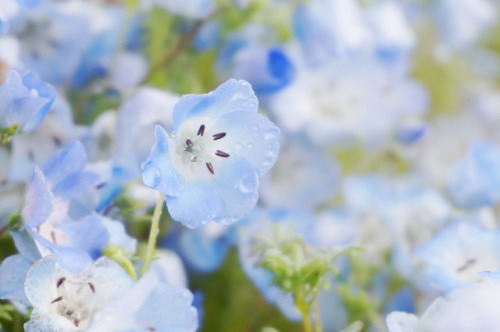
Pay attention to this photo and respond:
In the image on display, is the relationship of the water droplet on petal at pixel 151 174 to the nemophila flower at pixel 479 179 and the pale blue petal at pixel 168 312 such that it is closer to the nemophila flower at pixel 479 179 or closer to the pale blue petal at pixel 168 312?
the pale blue petal at pixel 168 312

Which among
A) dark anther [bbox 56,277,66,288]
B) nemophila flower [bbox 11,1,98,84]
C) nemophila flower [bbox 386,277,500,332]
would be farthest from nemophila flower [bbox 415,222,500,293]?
nemophila flower [bbox 11,1,98,84]

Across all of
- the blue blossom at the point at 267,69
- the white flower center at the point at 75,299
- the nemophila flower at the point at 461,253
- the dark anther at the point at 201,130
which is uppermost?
the dark anther at the point at 201,130

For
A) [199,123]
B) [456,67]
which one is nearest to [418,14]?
[456,67]

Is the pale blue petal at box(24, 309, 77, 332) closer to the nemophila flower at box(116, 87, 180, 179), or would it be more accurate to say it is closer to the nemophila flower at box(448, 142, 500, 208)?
the nemophila flower at box(116, 87, 180, 179)

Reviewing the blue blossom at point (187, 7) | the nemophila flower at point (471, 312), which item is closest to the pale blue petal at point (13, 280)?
the nemophila flower at point (471, 312)

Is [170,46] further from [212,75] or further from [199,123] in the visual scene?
[199,123]
